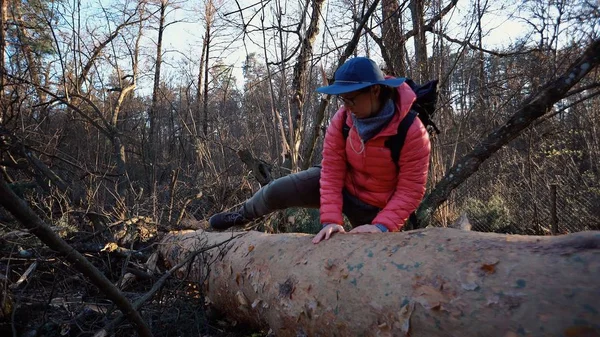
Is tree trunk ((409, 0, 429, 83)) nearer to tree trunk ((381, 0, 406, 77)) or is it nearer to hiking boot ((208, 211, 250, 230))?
tree trunk ((381, 0, 406, 77))

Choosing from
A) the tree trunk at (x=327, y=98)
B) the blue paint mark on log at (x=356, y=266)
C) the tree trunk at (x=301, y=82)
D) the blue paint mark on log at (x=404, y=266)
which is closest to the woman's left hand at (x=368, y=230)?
the blue paint mark on log at (x=356, y=266)

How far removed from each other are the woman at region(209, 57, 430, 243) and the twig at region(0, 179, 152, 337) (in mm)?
812

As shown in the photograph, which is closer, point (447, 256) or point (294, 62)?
point (447, 256)

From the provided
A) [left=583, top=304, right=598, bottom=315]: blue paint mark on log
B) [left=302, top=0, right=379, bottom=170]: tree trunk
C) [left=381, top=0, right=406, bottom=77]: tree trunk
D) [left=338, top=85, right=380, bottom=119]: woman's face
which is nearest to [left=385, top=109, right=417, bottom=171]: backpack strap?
[left=338, top=85, right=380, bottom=119]: woman's face

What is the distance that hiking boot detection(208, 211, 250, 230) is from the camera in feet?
10.6

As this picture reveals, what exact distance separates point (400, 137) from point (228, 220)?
68.5 inches

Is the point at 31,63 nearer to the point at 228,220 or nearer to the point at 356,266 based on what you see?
the point at 228,220

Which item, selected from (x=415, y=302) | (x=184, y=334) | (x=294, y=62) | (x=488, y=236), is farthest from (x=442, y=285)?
(x=294, y=62)

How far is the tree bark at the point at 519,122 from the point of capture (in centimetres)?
310

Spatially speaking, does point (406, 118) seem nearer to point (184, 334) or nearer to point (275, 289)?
point (275, 289)

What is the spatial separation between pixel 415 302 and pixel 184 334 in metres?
1.47

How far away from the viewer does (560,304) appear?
97 cm

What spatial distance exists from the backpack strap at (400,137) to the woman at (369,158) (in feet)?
0.06

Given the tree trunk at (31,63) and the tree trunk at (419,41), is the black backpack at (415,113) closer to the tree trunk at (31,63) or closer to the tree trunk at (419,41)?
the tree trunk at (419,41)
